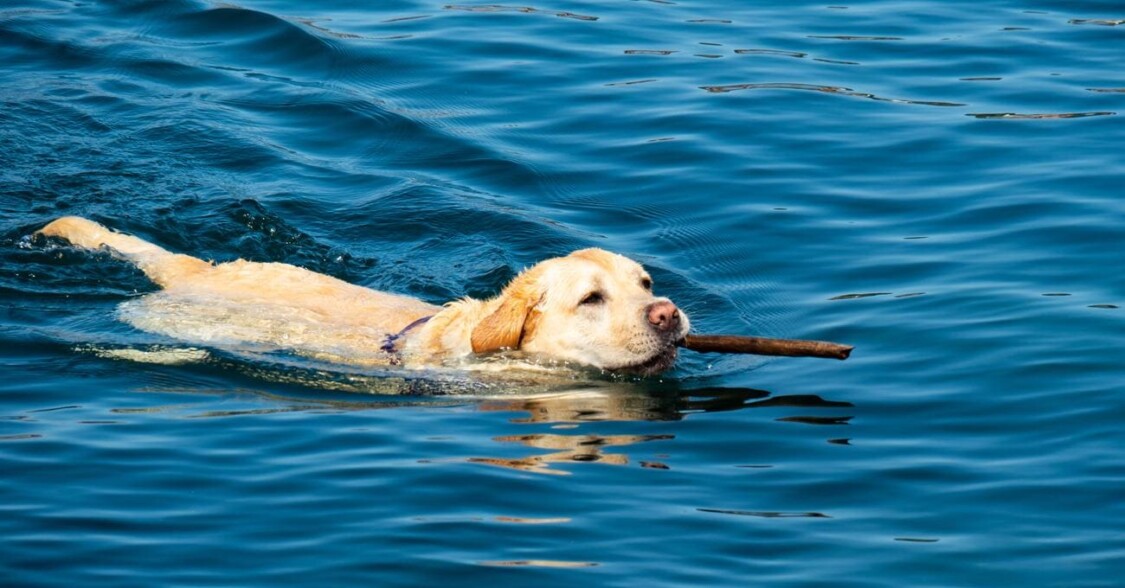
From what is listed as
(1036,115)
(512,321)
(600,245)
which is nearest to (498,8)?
(1036,115)

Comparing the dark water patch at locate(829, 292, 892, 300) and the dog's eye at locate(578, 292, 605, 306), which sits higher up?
the dog's eye at locate(578, 292, 605, 306)

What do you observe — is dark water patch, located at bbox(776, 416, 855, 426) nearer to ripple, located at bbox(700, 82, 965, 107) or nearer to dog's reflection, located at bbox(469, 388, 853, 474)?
dog's reflection, located at bbox(469, 388, 853, 474)

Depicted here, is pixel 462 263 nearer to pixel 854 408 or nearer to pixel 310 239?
pixel 310 239

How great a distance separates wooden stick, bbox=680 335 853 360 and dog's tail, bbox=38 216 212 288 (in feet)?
12.3

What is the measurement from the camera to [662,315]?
9.61 meters

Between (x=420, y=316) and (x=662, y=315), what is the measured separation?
6.42 feet

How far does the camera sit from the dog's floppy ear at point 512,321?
10.1 m

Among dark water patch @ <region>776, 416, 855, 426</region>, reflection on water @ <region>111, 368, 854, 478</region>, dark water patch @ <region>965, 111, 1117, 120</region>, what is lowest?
reflection on water @ <region>111, 368, 854, 478</region>

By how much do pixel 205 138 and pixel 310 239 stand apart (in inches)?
98.8

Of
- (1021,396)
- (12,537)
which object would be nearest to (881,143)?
(1021,396)

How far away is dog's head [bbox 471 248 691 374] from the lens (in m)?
9.72

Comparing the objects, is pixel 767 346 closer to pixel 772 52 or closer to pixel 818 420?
pixel 818 420

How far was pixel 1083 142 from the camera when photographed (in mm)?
14203

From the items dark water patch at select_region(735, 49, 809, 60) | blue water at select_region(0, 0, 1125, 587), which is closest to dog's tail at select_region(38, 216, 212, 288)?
blue water at select_region(0, 0, 1125, 587)
